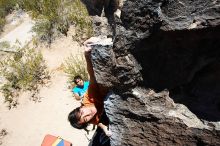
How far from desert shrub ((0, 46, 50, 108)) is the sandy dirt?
13 centimetres

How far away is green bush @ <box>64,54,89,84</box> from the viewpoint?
6.12 m

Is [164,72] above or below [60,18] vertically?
above

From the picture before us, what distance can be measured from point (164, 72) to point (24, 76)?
4.58 metres

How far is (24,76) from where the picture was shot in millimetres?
6797

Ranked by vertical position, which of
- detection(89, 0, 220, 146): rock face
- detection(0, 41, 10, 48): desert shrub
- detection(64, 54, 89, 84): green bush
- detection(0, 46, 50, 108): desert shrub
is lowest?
detection(0, 46, 50, 108): desert shrub

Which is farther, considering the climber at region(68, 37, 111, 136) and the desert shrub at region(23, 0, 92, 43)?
the desert shrub at region(23, 0, 92, 43)

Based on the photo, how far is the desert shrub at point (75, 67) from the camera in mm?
6125

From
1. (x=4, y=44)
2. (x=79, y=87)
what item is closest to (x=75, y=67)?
(x=79, y=87)

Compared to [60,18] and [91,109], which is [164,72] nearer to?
[91,109]

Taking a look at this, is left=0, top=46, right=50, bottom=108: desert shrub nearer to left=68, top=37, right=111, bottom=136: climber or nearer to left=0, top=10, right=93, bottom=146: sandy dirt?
left=0, top=10, right=93, bottom=146: sandy dirt

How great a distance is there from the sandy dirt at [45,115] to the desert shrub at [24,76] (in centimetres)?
13

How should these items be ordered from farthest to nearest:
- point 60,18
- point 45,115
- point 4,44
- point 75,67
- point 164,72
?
1. point 4,44
2. point 60,18
3. point 75,67
4. point 45,115
5. point 164,72

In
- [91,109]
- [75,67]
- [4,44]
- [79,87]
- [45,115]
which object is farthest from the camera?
[4,44]

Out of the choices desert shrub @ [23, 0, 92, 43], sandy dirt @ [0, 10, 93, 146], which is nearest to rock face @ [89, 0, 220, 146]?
sandy dirt @ [0, 10, 93, 146]
